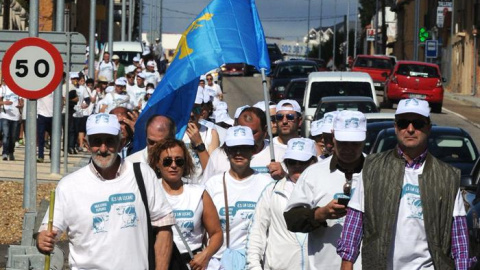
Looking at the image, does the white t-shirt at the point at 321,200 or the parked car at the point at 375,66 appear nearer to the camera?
the white t-shirt at the point at 321,200

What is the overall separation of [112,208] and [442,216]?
5.81ft

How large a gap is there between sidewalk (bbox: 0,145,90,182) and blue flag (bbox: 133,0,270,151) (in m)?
9.63

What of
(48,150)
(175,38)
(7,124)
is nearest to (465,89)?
(48,150)

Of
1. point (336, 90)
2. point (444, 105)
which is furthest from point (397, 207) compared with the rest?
point (444, 105)

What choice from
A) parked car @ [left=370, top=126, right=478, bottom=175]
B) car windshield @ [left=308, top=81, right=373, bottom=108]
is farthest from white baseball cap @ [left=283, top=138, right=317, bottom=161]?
car windshield @ [left=308, top=81, right=373, bottom=108]

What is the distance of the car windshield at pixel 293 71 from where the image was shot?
44.1 metres

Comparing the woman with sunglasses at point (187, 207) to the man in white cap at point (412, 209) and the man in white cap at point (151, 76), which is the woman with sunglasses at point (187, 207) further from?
the man in white cap at point (151, 76)

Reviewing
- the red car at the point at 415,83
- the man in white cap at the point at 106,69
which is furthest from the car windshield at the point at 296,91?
the red car at the point at 415,83

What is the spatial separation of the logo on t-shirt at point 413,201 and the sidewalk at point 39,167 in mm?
14624

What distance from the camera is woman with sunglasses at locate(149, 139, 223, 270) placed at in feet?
25.7

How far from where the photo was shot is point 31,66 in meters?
12.8

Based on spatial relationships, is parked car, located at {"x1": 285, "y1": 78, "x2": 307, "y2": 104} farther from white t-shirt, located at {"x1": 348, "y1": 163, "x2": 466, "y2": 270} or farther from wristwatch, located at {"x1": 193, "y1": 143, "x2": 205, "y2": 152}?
white t-shirt, located at {"x1": 348, "y1": 163, "x2": 466, "y2": 270}

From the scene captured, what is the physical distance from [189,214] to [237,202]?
3.01 feet

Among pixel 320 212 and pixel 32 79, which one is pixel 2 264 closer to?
pixel 32 79
